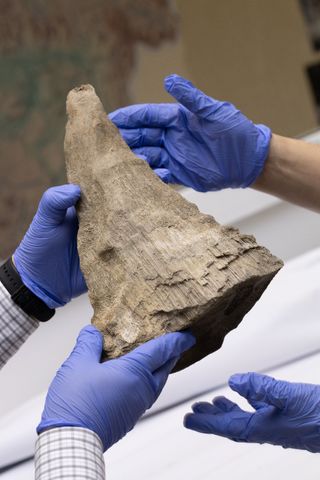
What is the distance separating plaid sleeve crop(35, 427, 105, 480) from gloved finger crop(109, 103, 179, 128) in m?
1.18

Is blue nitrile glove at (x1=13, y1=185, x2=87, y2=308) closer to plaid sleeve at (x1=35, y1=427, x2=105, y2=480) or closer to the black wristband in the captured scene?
the black wristband

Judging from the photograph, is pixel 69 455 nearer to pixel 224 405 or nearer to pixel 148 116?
pixel 224 405

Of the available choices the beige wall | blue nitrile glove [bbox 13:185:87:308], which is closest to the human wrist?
blue nitrile glove [bbox 13:185:87:308]

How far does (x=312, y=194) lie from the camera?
250 cm

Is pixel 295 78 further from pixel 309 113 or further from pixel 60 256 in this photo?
pixel 60 256

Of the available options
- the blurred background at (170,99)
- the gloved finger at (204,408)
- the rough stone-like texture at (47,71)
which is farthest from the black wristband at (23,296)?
the rough stone-like texture at (47,71)

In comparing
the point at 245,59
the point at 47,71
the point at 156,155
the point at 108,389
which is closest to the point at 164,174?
the point at 156,155

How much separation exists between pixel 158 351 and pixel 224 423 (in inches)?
17.7

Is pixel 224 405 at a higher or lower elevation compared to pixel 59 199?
lower

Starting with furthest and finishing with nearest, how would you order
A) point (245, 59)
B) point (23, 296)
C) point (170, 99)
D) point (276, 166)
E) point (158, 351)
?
point (245, 59)
point (170, 99)
point (276, 166)
point (23, 296)
point (158, 351)

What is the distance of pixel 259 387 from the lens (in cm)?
174

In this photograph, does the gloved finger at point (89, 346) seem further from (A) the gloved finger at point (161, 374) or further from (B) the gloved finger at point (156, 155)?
(B) the gloved finger at point (156, 155)

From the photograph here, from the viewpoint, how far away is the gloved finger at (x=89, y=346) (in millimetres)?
1643

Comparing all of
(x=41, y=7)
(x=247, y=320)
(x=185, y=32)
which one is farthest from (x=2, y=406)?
(x=185, y=32)
